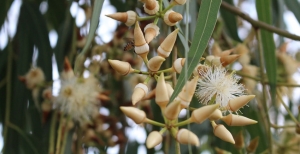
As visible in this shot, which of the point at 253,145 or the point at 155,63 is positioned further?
the point at 253,145

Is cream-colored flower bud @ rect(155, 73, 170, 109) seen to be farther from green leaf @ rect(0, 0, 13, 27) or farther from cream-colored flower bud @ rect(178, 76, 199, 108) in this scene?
green leaf @ rect(0, 0, 13, 27)

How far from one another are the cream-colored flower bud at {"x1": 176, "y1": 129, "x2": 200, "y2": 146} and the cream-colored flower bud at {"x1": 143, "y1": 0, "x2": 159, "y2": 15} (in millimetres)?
190

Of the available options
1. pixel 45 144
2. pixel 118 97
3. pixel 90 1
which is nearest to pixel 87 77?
pixel 45 144

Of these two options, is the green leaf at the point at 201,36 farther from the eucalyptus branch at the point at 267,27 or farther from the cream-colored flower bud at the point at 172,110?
the eucalyptus branch at the point at 267,27

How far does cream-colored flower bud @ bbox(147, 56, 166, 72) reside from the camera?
0.64 metres

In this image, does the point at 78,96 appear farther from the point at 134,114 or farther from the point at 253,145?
the point at 134,114

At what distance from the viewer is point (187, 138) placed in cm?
58

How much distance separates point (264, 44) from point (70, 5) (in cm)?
61

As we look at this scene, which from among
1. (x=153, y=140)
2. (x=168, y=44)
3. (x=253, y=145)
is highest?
(x=168, y=44)

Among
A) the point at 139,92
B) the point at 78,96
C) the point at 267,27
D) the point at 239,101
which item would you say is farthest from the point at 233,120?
the point at 78,96

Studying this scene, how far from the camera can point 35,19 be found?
4.77 ft

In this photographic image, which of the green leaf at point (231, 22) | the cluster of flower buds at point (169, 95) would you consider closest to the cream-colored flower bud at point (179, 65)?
the cluster of flower buds at point (169, 95)

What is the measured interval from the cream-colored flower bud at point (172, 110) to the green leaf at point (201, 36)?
32 millimetres

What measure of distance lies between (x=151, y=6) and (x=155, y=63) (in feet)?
0.30
